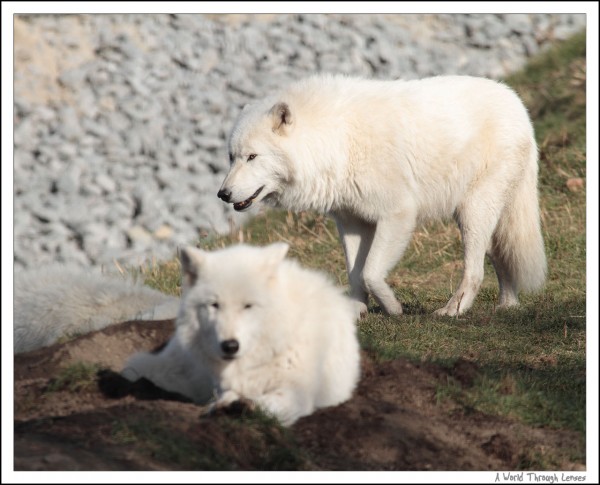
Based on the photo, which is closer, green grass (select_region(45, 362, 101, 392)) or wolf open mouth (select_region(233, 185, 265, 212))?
green grass (select_region(45, 362, 101, 392))

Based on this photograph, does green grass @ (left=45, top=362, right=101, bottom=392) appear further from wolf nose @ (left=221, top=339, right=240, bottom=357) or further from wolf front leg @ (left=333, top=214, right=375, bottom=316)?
wolf front leg @ (left=333, top=214, right=375, bottom=316)

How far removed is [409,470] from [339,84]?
4.23 m

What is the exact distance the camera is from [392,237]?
7559 mm

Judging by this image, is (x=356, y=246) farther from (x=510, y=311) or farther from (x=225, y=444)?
(x=225, y=444)

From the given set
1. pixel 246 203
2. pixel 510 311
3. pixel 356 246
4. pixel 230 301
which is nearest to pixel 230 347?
pixel 230 301

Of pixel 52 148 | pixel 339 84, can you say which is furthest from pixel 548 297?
pixel 52 148

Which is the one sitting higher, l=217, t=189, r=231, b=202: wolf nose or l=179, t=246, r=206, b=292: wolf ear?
l=217, t=189, r=231, b=202: wolf nose

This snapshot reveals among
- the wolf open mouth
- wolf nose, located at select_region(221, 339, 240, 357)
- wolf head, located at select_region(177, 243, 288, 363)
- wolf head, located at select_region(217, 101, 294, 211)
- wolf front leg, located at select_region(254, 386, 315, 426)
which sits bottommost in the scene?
wolf front leg, located at select_region(254, 386, 315, 426)

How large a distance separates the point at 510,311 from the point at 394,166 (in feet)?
5.41

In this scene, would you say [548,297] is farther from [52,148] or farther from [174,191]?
[52,148]

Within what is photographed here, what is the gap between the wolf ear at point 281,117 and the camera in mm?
7336

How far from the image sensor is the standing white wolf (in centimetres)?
746

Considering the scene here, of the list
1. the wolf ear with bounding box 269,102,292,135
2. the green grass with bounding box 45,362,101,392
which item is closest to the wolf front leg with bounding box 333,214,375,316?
the wolf ear with bounding box 269,102,292,135

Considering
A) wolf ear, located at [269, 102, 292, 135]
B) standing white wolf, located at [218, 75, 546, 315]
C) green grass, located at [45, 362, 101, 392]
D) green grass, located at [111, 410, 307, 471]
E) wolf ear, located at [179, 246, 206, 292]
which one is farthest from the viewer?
standing white wolf, located at [218, 75, 546, 315]
